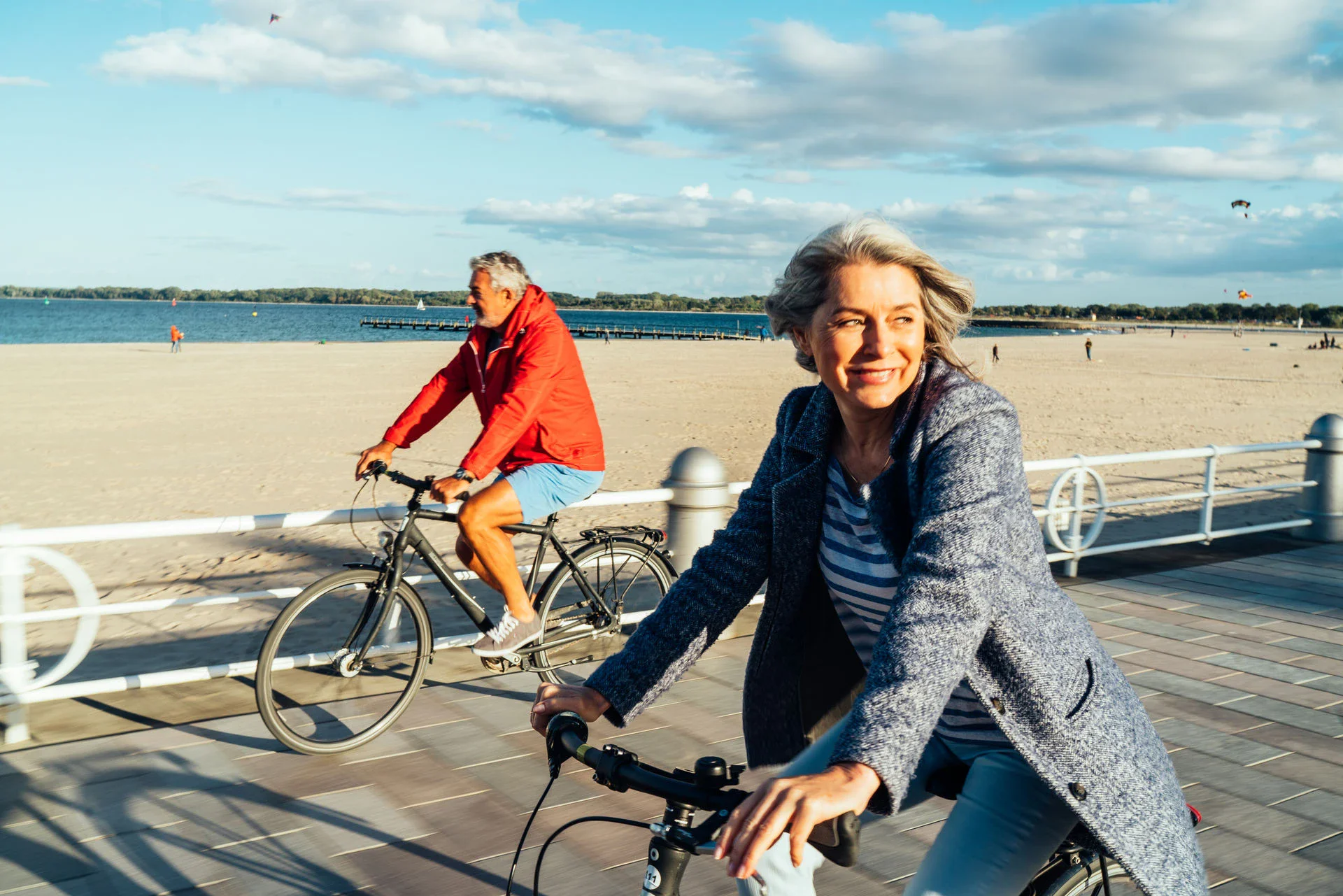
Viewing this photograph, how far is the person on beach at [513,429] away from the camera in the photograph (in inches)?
195

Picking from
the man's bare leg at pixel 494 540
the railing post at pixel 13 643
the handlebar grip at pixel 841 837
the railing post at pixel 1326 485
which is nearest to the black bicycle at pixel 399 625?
the man's bare leg at pixel 494 540

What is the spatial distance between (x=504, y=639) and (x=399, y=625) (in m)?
0.57

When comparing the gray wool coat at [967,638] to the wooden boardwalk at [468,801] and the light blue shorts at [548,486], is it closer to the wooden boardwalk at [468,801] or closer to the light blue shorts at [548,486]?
the wooden boardwalk at [468,801]

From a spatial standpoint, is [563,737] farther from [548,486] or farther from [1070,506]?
[1070,506]

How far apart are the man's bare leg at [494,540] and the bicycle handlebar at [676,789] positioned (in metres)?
3.33

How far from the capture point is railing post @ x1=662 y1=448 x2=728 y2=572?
238 inches

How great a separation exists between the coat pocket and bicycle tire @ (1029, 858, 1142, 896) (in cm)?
35

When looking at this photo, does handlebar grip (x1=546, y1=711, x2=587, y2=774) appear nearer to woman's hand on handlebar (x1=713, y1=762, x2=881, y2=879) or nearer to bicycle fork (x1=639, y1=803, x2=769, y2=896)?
bicycle fork (x1=639, y1=803, x2=769, y2=896)

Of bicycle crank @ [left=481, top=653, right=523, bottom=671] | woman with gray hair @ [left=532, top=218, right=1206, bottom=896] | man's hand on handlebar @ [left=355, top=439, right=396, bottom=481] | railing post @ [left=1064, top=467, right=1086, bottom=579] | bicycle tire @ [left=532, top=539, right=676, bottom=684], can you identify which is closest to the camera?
woman with gray hair @ [left=532, top=218, right=1206, bottom=896]

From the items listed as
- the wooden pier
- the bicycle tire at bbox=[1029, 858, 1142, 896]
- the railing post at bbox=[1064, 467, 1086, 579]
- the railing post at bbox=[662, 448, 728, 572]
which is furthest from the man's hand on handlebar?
the wooden pier

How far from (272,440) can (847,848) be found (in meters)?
17.7

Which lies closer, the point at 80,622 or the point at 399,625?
the point at 80,622

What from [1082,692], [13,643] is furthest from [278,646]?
[1082,692]

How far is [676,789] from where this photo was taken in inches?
56.4
